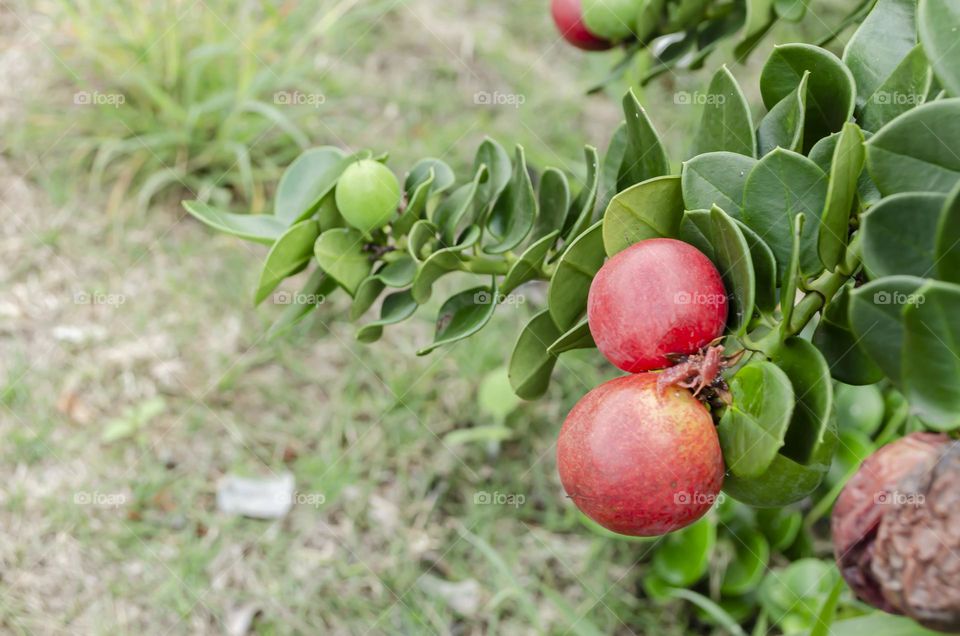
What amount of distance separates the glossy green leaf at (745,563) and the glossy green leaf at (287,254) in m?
1.06

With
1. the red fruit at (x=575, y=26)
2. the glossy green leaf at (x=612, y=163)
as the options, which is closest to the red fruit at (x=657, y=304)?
the glossy green leaf at (x=612, y=163)

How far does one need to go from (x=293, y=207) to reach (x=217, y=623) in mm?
889

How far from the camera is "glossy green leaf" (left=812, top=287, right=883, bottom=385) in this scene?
702mm

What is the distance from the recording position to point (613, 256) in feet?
2.36

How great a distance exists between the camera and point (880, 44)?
76 centimetres

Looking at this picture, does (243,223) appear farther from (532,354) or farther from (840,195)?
(840,195)

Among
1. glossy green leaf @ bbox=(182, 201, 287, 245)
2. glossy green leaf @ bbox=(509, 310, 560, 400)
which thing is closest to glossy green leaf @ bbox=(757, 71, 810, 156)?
glossy green leaf @ bbox=(509, 310, 560, 400)

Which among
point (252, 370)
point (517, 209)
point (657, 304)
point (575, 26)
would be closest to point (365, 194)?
point (517, 209)

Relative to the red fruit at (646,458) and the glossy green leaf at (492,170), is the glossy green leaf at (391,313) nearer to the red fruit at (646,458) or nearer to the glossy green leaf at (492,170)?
the glossy green leaf at (492,170)

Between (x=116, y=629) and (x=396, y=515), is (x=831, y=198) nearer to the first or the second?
(x=396, y=515)

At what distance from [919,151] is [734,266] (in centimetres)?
14

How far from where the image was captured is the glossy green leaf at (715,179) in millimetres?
703

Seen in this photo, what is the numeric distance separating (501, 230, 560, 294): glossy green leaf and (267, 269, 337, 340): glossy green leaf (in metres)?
0.19

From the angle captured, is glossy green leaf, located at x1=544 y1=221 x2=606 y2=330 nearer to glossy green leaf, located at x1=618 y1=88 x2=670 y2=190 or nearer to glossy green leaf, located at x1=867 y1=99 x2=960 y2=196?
glossy green leaf, located at x1=618 y1=88 x2=670 y2=190
